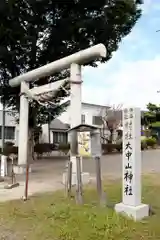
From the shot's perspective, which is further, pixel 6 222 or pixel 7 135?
pixel 7 135

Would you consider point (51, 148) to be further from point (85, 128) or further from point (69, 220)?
point (69, 220)

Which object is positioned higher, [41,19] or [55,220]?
[41,19]

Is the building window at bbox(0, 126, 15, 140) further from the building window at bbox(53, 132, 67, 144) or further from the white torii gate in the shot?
the white torii gate

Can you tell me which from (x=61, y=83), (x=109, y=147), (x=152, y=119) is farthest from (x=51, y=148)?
(x=152, y=119)

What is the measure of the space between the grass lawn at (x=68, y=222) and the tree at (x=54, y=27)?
33.5 feet

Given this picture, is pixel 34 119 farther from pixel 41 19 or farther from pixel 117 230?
pixel 117 230

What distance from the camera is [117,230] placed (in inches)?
203

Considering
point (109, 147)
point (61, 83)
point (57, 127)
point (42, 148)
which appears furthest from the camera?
point (57, 127)

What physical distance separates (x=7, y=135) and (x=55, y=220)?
30.1 m

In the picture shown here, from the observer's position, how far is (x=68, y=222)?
567 cm

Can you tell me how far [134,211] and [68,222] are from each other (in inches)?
47.7

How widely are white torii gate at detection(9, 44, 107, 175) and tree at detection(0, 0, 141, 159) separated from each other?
2.99 m

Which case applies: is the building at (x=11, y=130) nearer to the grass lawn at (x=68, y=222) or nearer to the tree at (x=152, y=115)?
the tree at (x=152, y=115)

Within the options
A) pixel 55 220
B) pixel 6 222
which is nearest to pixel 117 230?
pixel 55 220
